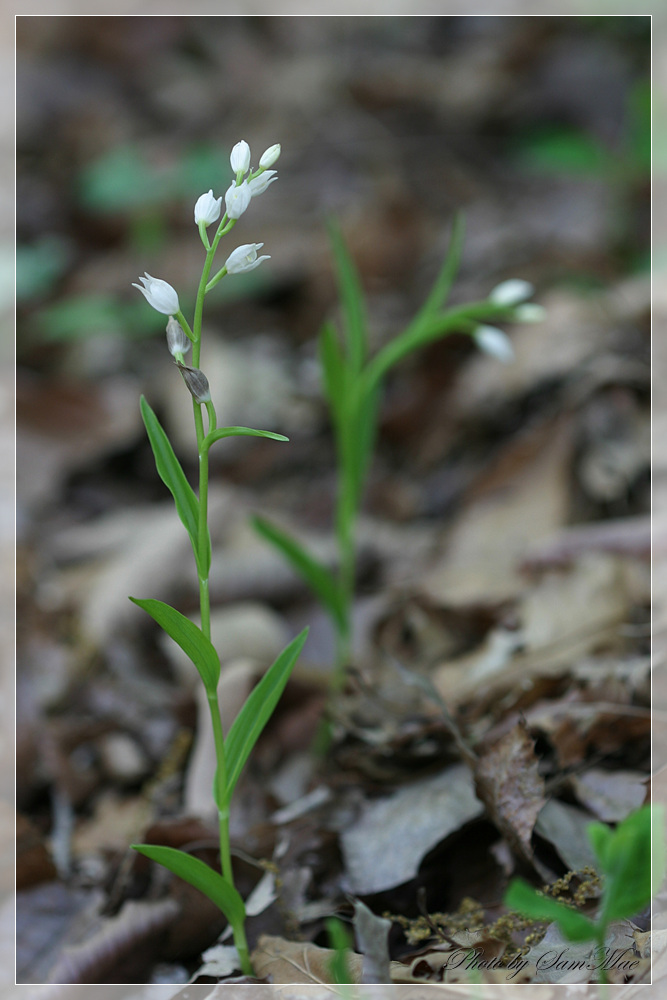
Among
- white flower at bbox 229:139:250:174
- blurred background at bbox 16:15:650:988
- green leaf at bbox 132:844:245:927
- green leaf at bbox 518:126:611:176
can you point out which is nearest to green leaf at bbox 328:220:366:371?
blurred background at bbox 16:15:650:988

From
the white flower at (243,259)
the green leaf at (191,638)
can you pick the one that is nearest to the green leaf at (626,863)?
the green leaf at (191,638)

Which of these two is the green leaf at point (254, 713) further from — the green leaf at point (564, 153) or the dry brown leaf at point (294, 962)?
the green leaf at point (564, 153)

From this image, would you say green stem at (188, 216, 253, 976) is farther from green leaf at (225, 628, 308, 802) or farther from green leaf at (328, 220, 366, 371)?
green leaf at (328, 220, 366, 371)

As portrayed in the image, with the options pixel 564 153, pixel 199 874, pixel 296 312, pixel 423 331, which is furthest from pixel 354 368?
pixel 564 153

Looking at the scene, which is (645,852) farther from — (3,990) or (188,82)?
(188,82)

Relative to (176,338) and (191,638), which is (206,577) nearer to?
(191,638)
